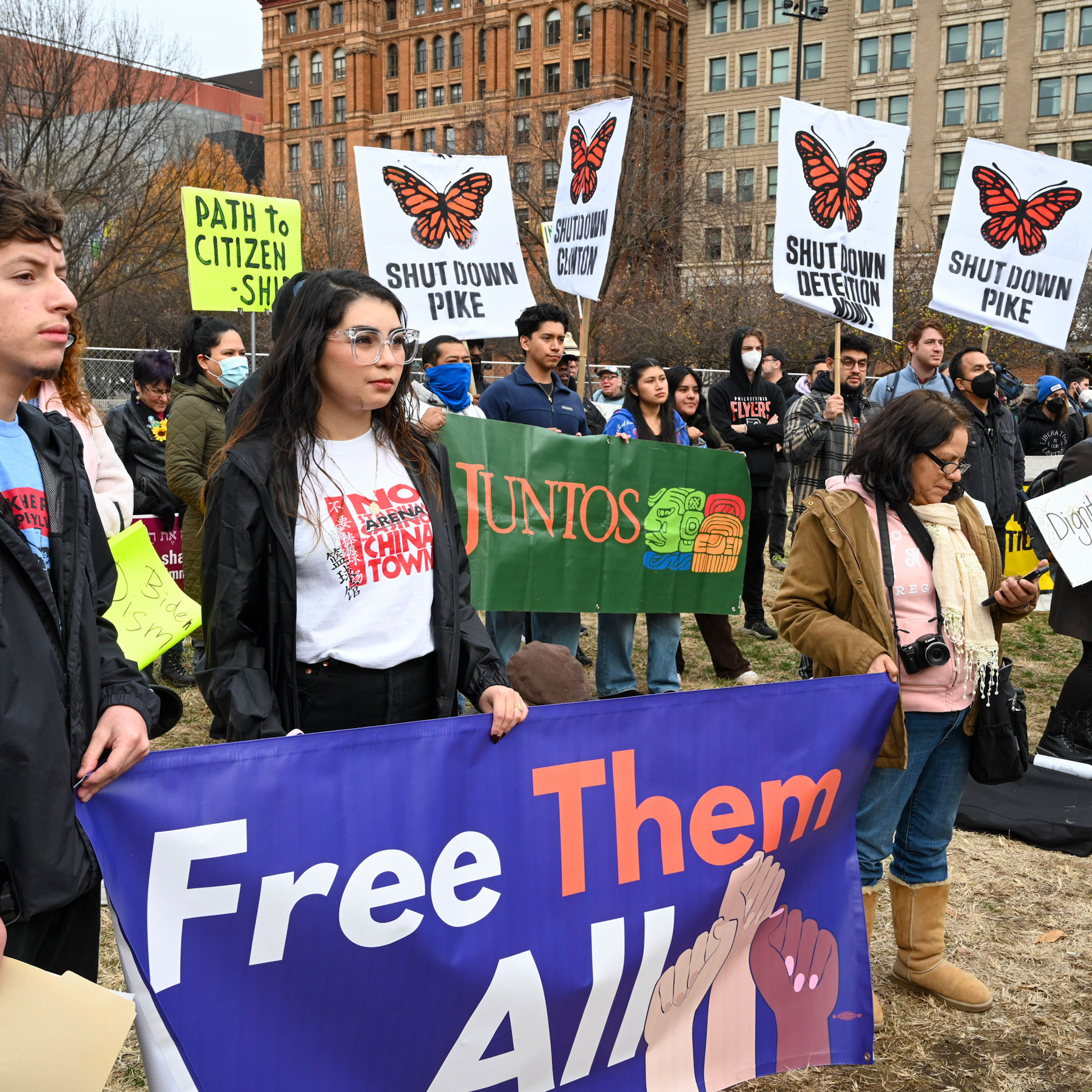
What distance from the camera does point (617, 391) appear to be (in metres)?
16.2

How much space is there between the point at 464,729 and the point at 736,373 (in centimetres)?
690

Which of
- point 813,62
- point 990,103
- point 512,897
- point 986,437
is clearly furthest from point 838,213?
point 813,62

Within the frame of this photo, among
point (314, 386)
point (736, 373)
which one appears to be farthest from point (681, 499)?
point (314, 386)

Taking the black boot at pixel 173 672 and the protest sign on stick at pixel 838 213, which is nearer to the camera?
the black boot at pixel 173 672

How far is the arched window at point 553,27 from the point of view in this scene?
69.8 m

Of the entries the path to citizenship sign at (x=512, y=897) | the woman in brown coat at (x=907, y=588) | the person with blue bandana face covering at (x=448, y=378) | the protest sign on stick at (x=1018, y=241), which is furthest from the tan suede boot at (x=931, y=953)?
the protest sign on stick at (x=1018, y=241)

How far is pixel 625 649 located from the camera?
22.5ft

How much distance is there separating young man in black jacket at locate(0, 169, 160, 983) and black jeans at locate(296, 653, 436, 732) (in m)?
0.53

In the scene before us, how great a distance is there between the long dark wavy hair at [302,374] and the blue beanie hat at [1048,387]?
33.4ft

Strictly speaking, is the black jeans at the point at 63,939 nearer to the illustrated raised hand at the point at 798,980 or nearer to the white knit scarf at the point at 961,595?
the illustrated raised hand at the point at 798,980

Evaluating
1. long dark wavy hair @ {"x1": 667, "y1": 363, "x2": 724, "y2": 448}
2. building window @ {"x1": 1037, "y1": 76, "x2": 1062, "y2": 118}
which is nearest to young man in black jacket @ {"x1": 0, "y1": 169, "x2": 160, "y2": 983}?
long dark wavy hair @ {"x1": 667, "y1": 363, "x2": 724, "y2": 448}

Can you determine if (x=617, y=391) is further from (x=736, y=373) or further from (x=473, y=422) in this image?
(x=473, y=422)

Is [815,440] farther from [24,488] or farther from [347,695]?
[24,488]

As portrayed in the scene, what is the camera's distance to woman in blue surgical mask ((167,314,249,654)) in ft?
21.6
